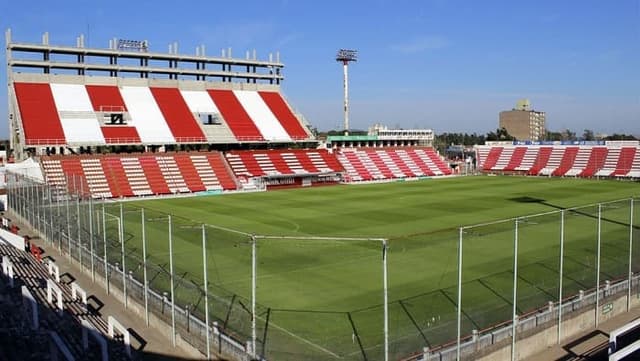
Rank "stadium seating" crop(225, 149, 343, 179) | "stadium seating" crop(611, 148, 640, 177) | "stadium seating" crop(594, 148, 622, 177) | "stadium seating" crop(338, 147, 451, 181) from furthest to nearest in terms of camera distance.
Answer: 1. "stadium seating" crop(594, 148, 622, 177)
2. "stadium seating" crop(611, 148, 640, 177)
3. "stadium seating" crop(338, 147, 451, 181)
4. "stadium seating" crop(225, 149, 343, 179)

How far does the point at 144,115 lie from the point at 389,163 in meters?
26.8

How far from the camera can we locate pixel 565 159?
218ft

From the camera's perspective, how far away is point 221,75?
209ft

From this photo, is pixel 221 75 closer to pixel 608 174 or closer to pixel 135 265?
pixel 608 174

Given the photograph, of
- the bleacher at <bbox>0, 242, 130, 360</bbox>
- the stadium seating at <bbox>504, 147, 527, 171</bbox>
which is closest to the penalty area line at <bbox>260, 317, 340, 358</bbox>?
the bleacher at <bbox>0, 242, 130, 360</bbox>

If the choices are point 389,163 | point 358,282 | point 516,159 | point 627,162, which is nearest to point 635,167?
point 627,162

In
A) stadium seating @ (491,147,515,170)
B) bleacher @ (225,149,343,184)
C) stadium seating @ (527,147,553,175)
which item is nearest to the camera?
bleacher @ (225,149,343,184)

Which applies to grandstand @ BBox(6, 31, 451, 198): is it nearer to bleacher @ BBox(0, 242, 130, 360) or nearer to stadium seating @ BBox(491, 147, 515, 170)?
stadium seating @ BBox(491, 147, 515, 170)

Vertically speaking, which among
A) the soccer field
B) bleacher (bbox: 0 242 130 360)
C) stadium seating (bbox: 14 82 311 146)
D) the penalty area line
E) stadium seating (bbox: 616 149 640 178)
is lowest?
bleacher (bbox: 0 242 130 360)

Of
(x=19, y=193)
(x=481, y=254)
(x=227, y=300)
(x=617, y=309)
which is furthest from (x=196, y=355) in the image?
(x=19, y=193)

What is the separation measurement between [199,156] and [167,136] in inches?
159

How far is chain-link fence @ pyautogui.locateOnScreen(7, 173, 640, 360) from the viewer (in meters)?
11.5

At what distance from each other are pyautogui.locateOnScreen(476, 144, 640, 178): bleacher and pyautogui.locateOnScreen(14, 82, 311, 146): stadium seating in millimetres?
26386

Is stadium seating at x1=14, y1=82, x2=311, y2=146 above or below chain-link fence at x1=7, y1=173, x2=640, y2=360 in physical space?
above
